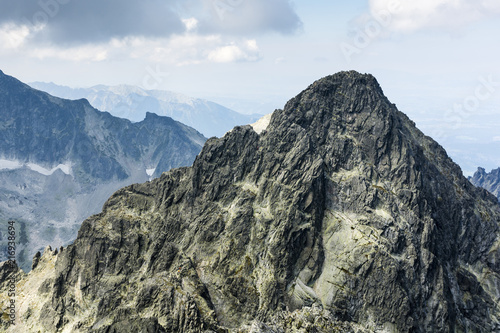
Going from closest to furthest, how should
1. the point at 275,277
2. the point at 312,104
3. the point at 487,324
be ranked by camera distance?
the point at 275,277 → the point at 487,324 → the point at 312,104

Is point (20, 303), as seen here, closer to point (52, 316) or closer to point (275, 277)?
point (52, 316)

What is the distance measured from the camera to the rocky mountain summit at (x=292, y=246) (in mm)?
92500

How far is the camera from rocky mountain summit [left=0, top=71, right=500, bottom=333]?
303ft

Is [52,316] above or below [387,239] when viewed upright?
below

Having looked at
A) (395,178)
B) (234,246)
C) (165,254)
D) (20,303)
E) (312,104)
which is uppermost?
(312,104)

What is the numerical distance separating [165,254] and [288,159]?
1908 inches

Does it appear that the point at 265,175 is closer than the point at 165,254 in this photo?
No

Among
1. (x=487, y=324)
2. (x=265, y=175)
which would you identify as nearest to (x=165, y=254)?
(x=265, y=175)

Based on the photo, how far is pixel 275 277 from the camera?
3772 inches

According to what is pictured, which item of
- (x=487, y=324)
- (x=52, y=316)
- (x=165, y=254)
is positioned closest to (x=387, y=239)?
(x=487, y=324)

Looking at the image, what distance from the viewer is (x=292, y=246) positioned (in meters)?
100

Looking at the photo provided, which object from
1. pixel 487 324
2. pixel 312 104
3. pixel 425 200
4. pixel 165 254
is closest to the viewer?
pixel 165 254

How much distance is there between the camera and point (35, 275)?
12062 cm

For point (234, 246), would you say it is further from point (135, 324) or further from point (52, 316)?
point (52, 316)
